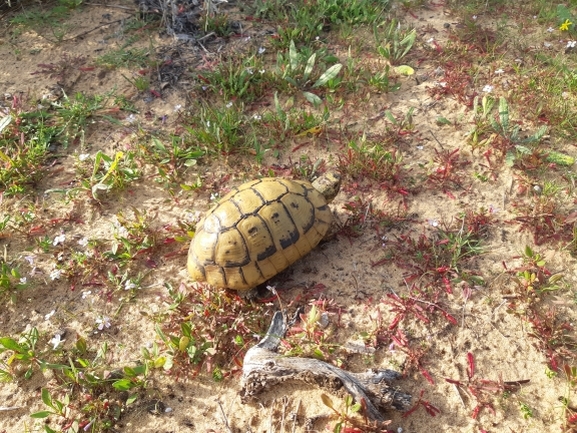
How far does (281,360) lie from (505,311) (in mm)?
2022

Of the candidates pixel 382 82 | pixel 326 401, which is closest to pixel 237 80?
pixel 382 82

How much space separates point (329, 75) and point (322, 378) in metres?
3.75

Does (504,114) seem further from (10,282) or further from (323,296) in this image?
(10,282)

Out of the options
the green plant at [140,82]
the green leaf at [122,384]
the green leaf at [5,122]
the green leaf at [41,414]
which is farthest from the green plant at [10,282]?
the green plant at [140,82]

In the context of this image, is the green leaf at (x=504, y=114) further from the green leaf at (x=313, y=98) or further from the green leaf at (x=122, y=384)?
the green leaf at (x=122, y=384)

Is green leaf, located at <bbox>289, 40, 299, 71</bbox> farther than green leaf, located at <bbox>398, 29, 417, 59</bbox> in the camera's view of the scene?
No

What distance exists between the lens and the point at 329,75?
5.71 m

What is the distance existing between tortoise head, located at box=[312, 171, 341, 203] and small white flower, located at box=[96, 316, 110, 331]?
2243mm

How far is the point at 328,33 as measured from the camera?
6.58m

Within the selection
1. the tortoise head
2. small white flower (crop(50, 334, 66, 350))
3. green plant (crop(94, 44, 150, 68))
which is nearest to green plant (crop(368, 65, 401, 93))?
the tortoise head

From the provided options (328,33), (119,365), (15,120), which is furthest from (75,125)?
(328,33)

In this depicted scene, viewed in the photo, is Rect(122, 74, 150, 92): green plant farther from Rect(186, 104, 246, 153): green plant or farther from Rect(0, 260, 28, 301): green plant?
Rect(0, 260, 28, 301): green plant

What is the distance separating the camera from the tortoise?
12.6 ft

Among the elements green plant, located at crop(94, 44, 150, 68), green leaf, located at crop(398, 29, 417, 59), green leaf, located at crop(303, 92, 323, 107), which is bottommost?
green leaf, located at crop(303, 92, 323, 107)
